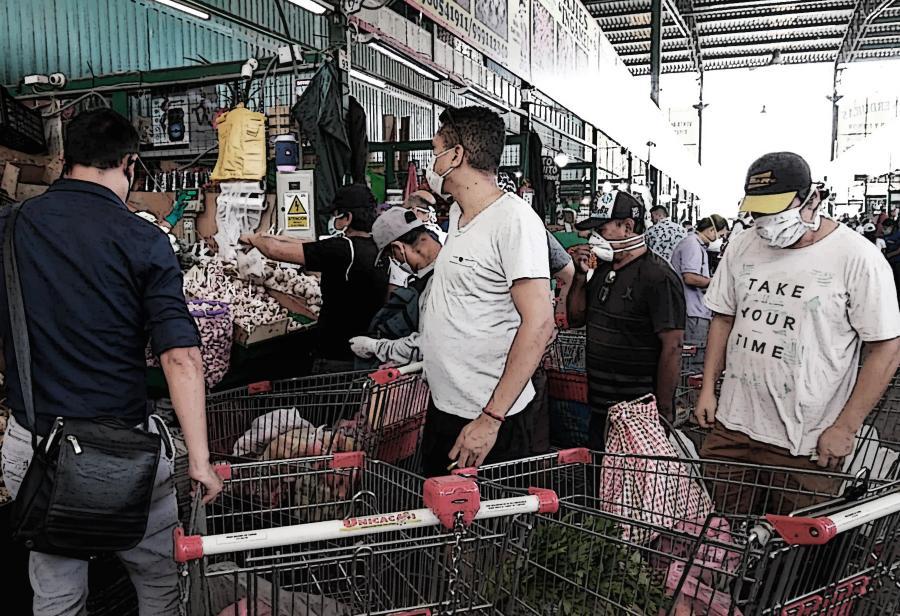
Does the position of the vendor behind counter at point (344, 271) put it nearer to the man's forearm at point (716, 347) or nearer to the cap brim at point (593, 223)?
the cap brim at point (593, 223)

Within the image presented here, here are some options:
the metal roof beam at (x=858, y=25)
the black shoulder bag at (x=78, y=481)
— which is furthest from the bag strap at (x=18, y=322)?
the metal roof beam at (x=858, y=25)

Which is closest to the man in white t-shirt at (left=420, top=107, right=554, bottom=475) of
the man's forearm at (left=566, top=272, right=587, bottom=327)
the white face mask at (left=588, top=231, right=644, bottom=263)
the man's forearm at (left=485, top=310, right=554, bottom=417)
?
the man's forearm at (left=485, top=310, right=554, bottom=417)

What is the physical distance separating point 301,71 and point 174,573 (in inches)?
145

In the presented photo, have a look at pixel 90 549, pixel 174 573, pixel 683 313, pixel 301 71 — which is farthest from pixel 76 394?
pixel 301 71

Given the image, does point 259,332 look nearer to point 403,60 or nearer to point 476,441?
point 476,441

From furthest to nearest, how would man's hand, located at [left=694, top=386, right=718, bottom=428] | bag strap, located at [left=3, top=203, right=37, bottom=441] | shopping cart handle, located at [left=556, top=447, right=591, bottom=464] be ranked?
man's hand, located at [left=694, top=386, right=718, bottom=428] < shopping cart handle, located at [left=556, top=447, right=591, bottom=464] < bag strap, located at [left=3, top=203, right=37, bottom=441]

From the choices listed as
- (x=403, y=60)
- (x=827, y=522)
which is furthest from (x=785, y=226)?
(x=403, y=60)

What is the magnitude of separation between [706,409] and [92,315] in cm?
230

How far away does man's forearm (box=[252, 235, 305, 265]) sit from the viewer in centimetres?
397

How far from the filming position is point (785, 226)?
A: 2.69 meters

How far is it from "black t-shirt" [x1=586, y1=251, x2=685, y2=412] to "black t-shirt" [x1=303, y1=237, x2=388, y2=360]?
1198 mm

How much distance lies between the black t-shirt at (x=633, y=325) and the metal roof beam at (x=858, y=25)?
75.7ft

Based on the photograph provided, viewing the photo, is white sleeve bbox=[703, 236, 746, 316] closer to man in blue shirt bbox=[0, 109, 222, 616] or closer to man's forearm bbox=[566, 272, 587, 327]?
man's forearm bbox=[566, 272, 587, 327]

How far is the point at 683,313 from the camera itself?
358cm
